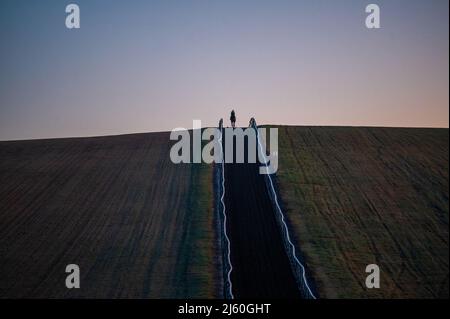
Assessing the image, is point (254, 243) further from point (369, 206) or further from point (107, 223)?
point (369, 206)

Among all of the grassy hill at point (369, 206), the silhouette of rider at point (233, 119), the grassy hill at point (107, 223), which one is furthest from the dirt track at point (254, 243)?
the silhouette of rider at point (233, 119)

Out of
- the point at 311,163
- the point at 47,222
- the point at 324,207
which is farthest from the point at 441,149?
the point at 47,222

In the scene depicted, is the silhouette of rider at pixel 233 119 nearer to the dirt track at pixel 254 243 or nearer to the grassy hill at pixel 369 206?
the grassy hill at pixel 369 206

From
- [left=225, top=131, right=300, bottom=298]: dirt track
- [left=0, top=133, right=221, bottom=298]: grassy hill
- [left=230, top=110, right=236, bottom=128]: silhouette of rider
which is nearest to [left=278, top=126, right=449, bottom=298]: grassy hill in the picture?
[left=225, top=131, right=300, bottom=298]: dirt track

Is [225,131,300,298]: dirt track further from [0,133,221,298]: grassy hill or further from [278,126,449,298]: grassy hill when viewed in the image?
[278,126,449,298]: grassy hill

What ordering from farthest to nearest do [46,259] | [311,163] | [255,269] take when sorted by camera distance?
[311,163] < [46,259] < [255,269]

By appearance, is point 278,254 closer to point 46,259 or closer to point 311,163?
point 46,259
